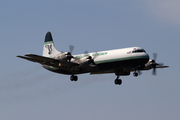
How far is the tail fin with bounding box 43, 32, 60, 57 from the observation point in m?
53.8

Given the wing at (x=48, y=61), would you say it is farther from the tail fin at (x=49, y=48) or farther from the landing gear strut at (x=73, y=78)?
the tail fin at (x=49, y=48)

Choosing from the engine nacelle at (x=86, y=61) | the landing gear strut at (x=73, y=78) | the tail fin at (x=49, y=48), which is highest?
the tail fin at (x=49, y=48)

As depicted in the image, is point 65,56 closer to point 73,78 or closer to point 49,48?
point 73,78

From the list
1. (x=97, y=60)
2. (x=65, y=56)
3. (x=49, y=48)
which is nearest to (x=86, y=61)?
(x=97, y=60)

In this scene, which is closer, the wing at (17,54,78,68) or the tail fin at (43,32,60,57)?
the wing at (17,54,78,68)

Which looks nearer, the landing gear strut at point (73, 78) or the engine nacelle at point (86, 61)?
the engine nacelle at point (86, 61)

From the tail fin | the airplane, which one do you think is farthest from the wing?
the tail fin

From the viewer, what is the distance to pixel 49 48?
54531 mm

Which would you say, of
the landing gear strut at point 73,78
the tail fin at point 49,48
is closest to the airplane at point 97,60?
the landing gear strut at point 73,78

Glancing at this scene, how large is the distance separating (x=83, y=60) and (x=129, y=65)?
6.55 m

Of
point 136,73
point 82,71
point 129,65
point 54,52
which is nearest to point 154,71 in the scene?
point 136,73

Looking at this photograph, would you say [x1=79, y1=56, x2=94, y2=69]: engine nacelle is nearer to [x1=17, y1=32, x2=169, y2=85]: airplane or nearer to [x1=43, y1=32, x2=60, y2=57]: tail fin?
[x1=17, y1=32, x2=169, y2=85]: airplane

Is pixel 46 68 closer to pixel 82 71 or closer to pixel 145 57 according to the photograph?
pixel 82 71

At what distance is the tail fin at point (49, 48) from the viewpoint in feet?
177
